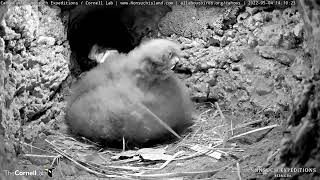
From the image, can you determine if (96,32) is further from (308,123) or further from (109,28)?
(308,123)

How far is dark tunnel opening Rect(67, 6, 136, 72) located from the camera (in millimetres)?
3900

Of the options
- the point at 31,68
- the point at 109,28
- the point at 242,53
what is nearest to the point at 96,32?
the point at 109,28

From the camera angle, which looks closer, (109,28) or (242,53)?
(242,53)

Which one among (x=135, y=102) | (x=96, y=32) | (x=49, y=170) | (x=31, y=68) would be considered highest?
(x=96, y=32)

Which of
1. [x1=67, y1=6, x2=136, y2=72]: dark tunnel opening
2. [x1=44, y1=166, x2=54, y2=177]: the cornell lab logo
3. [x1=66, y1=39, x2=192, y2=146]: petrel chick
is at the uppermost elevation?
[x1=67, y1=6, x2=136, y2=72]: dark tunnel opening

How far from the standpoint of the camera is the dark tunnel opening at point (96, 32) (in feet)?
12.8

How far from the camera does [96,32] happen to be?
4.32 metres

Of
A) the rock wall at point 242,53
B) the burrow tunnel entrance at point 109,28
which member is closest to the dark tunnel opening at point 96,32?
the burrow tunnel entrance at point 109,28

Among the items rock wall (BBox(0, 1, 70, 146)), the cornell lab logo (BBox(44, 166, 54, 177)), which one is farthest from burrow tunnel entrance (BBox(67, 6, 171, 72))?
the cornell lab logo (BBox(44, 166, 54, 177))

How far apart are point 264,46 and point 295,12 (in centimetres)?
36

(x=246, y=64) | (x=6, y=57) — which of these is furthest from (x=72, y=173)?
(x=246, y=64)

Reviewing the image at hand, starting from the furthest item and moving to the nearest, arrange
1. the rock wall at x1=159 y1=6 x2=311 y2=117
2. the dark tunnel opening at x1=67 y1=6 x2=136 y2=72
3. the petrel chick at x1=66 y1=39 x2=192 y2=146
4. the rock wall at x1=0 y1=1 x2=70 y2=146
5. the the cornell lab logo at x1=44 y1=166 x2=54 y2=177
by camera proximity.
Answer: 1. the dark tunnel opening at x1=67 y1=6 x2=136 y2=72
2. the rock wall at x1=159 y1=6 x2=311 y2=117
3. the petrel chick at x1=66 y1=39 x2=192 y2=146
4. the rock wall at x1=0 y1=1 x2=70 y2=146
5. the the cornell lab logo at x1=44 y1=166 x2=54 y2=177

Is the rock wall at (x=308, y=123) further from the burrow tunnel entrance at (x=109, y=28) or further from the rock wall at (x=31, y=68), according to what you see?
the burrow tunnel entrance at (x=109, y=28)

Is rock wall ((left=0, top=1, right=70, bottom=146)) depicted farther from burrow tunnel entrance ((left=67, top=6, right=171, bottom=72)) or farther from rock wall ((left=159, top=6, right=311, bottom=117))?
rock wall ((left=159, top=6, right=311, bottom=117))
